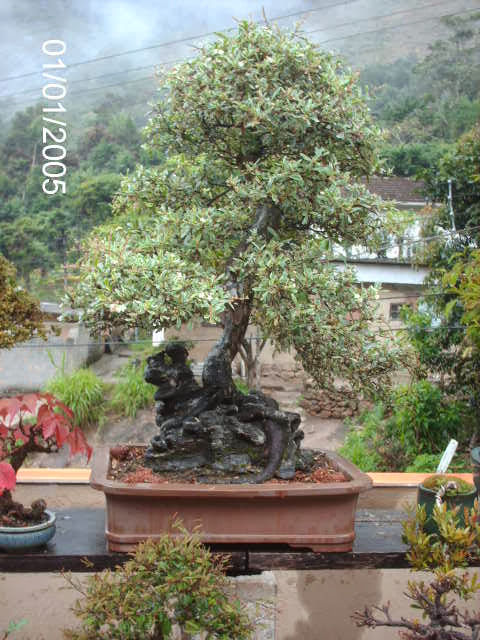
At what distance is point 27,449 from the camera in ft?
5.87

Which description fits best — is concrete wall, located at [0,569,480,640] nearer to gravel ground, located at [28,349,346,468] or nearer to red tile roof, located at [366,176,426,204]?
gravel ground, located at [28,349,346,468]

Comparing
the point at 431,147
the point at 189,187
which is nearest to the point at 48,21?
the point at 431,147

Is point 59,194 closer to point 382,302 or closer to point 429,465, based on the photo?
point 382,302

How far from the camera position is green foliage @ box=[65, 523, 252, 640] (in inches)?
52.5

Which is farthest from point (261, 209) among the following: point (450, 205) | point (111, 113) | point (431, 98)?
point (111, 113)

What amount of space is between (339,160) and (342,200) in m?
0.28

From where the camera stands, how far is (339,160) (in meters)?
2.16

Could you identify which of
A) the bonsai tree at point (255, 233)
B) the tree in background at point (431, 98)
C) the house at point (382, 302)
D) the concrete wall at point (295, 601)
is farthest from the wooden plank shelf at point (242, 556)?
the tree in background at point (431, 98)

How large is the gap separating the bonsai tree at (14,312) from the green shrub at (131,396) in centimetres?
674

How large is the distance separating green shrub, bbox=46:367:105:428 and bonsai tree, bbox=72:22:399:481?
25.6ft

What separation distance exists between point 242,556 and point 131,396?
A: 8.25m

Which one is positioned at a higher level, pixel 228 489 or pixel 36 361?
pixel 36 361

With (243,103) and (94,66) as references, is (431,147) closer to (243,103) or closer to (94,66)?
(243,103)

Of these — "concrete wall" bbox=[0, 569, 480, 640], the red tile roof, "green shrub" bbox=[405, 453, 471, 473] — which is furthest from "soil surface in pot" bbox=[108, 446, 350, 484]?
the red tile roof
